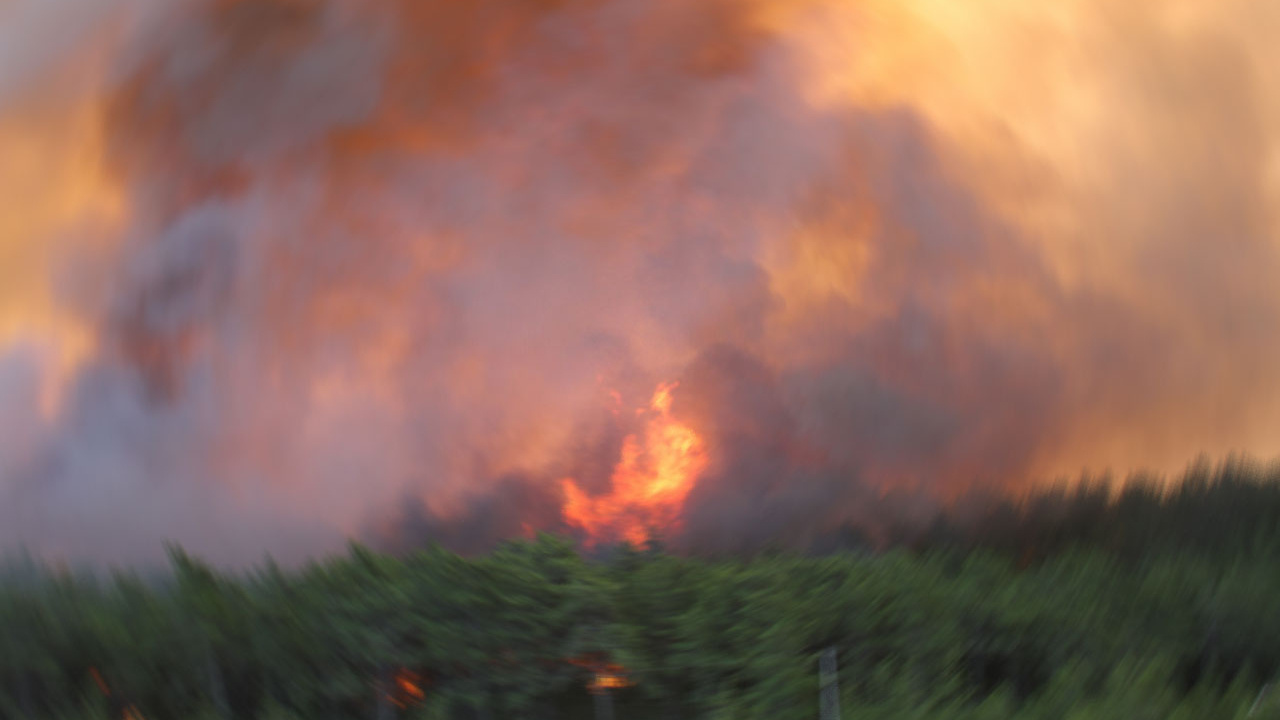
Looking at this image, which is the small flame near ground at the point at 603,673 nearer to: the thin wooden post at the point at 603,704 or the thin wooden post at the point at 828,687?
the thin wooden post at the point at 603,704

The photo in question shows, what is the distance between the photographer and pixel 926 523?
1693 inches

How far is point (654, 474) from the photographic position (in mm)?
40906

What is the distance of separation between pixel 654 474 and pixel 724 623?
8464 mm

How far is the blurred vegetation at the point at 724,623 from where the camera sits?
109ft

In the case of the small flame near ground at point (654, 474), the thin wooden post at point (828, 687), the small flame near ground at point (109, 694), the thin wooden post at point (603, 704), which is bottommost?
the thin wooden post at point (828, 687)

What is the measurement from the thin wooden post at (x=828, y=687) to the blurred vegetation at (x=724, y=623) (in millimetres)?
392

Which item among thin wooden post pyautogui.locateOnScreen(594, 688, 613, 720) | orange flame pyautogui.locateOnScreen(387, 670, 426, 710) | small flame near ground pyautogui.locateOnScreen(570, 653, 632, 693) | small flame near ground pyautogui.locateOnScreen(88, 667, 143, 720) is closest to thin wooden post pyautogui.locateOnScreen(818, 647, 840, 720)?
small flame near ground pyautogui.locateOnScreen(570, 653, 632, 693)

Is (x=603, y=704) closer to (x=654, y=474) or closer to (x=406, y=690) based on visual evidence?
(x=406, y=690)

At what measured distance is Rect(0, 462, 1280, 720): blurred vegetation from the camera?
33.2 m

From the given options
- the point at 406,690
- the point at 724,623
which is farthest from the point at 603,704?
the point at 406,690

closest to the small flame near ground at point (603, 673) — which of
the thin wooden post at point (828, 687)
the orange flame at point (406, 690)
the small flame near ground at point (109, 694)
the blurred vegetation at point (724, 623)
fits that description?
the blurred vegetation at point (724, 623)

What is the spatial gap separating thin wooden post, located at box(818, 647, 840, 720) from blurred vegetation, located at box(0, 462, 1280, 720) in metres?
0.39

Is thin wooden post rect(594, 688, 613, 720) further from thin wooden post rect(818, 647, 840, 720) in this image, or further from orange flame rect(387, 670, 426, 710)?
thin wooden post rect(818, 647, 840, 720)

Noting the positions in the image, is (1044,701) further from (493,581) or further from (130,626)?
(130,626)
